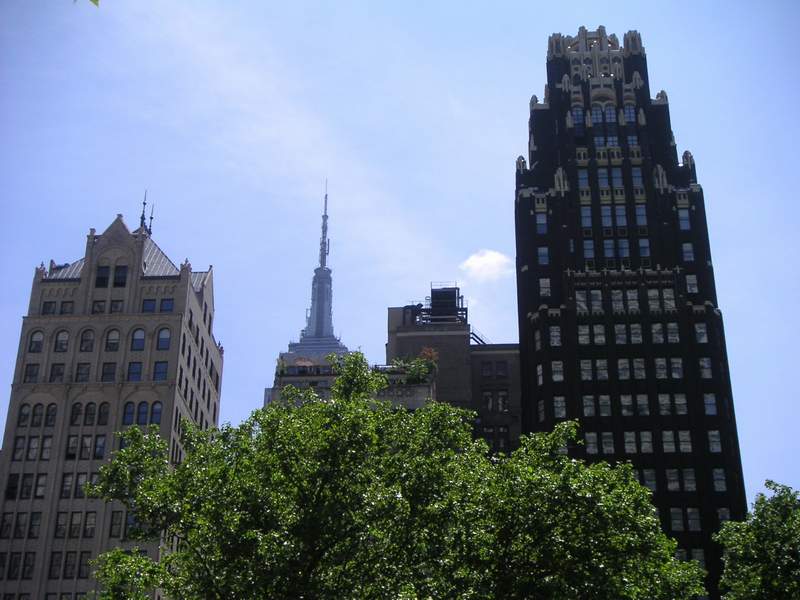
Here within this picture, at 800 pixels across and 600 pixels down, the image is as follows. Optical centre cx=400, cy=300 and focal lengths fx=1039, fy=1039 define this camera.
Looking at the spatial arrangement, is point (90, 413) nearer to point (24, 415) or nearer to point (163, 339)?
point (24, 415)

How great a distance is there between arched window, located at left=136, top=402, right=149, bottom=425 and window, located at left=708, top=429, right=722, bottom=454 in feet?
172

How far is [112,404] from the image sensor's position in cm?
9388

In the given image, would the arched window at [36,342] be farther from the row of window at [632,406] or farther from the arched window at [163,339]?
the row of window at [632,406]

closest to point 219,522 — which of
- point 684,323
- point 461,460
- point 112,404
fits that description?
point 461,460

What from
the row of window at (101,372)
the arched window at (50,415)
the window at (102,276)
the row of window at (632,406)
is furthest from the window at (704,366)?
the arched window at (50,415)

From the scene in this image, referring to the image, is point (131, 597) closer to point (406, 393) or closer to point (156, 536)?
point (156, 536)

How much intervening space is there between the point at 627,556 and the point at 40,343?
233ft

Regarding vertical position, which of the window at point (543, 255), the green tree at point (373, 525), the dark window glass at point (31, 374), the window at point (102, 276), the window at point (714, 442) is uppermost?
the window at point (543, 255)

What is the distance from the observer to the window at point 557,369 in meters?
103

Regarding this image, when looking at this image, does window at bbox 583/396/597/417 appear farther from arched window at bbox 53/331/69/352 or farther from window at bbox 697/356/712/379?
arched window at bbox 53/331/69/352

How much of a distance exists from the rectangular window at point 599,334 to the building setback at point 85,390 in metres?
39.9

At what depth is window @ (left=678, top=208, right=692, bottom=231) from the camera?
110 m

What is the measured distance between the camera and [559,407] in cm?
10162

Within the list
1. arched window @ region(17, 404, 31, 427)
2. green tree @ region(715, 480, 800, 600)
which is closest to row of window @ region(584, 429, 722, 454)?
green tree @ region(715, 480, 800, 600)
